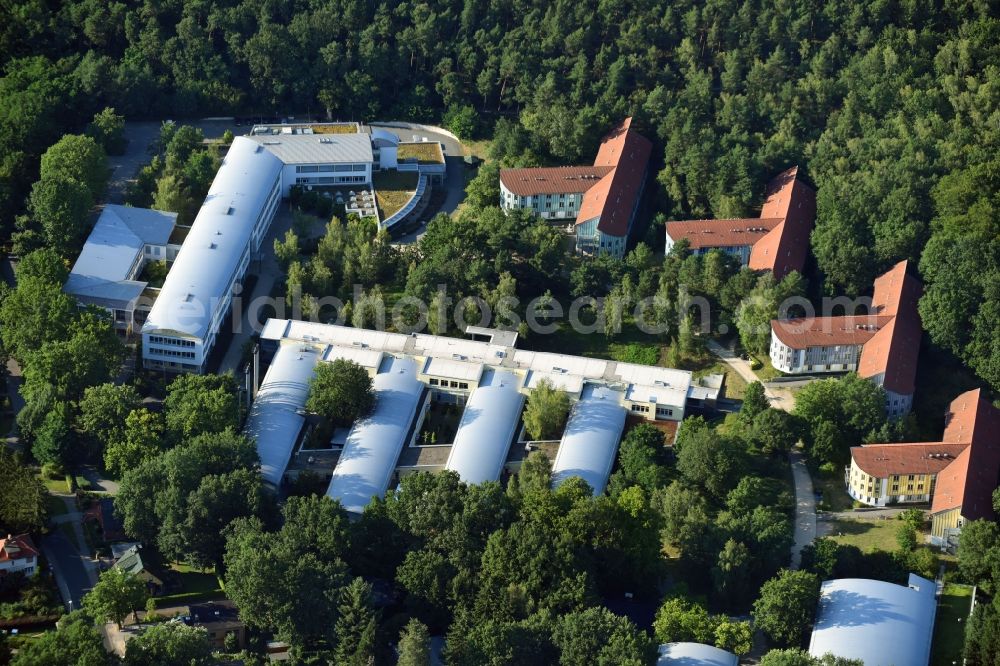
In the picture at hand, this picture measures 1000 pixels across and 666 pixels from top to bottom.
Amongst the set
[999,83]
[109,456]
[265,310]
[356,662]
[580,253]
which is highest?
[999,83]

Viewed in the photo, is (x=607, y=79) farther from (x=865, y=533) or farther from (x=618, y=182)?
(x=865, y=533)

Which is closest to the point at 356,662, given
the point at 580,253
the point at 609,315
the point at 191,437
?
the point at 191,437

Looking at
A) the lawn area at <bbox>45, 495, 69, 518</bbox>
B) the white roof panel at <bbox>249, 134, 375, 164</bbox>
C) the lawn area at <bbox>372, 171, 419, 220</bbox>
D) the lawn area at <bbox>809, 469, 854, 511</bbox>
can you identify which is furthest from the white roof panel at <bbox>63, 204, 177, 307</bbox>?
the lawn area at <bbox>809, 469, 854, 511</bbox>

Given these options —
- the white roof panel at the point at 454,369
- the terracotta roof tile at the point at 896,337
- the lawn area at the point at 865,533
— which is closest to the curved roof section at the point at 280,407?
the white roof panel at the point at 454,369

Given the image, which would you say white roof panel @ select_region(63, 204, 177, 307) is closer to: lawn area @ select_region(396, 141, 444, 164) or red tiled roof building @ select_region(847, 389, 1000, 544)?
lawn area @ select_region(396, 141, 444, 164)

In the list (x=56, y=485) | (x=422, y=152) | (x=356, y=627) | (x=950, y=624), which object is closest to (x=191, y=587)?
(x=56, y=485)

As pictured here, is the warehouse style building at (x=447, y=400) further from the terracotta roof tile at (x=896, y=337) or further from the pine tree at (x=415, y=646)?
the pine tree at (x=415, y=646)

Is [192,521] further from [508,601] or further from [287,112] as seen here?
[287,112]
